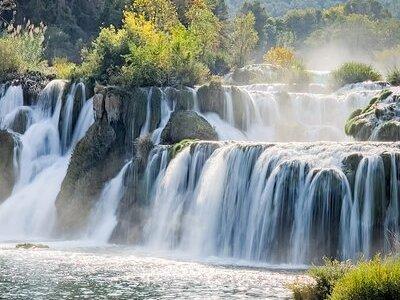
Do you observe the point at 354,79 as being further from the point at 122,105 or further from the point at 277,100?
the point at 122,105

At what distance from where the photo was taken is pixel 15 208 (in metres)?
50.2

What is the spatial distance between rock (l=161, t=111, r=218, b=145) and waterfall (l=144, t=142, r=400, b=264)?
14.4ft

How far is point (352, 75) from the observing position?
201ft

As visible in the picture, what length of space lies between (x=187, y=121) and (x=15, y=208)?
41.0ft

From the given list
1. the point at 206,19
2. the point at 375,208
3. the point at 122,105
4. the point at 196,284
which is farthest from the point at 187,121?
the point at 206,19

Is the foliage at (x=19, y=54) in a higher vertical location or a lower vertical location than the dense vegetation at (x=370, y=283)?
higher

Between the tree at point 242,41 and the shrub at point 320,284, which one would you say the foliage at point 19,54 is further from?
the shrub at point 320,284

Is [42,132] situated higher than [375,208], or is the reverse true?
[42,132]

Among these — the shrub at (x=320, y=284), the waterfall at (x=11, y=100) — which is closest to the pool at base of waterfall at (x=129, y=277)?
the shrub at (x=320, y=284)

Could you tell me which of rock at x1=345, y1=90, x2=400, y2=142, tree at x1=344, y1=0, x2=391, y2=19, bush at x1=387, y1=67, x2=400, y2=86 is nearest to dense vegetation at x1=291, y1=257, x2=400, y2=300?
rock at x1=345, y1=90, x2=400, y2=142

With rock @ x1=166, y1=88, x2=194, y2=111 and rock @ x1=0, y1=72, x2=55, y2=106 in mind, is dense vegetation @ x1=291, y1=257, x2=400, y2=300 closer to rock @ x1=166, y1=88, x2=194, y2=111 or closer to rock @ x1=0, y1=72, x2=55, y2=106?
rock @ x1=166, y1=88, x2=194, y2=111

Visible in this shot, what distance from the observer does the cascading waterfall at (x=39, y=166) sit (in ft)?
160

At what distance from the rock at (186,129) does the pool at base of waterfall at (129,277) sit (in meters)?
10.9

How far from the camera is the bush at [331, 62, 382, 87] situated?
61000 mm
